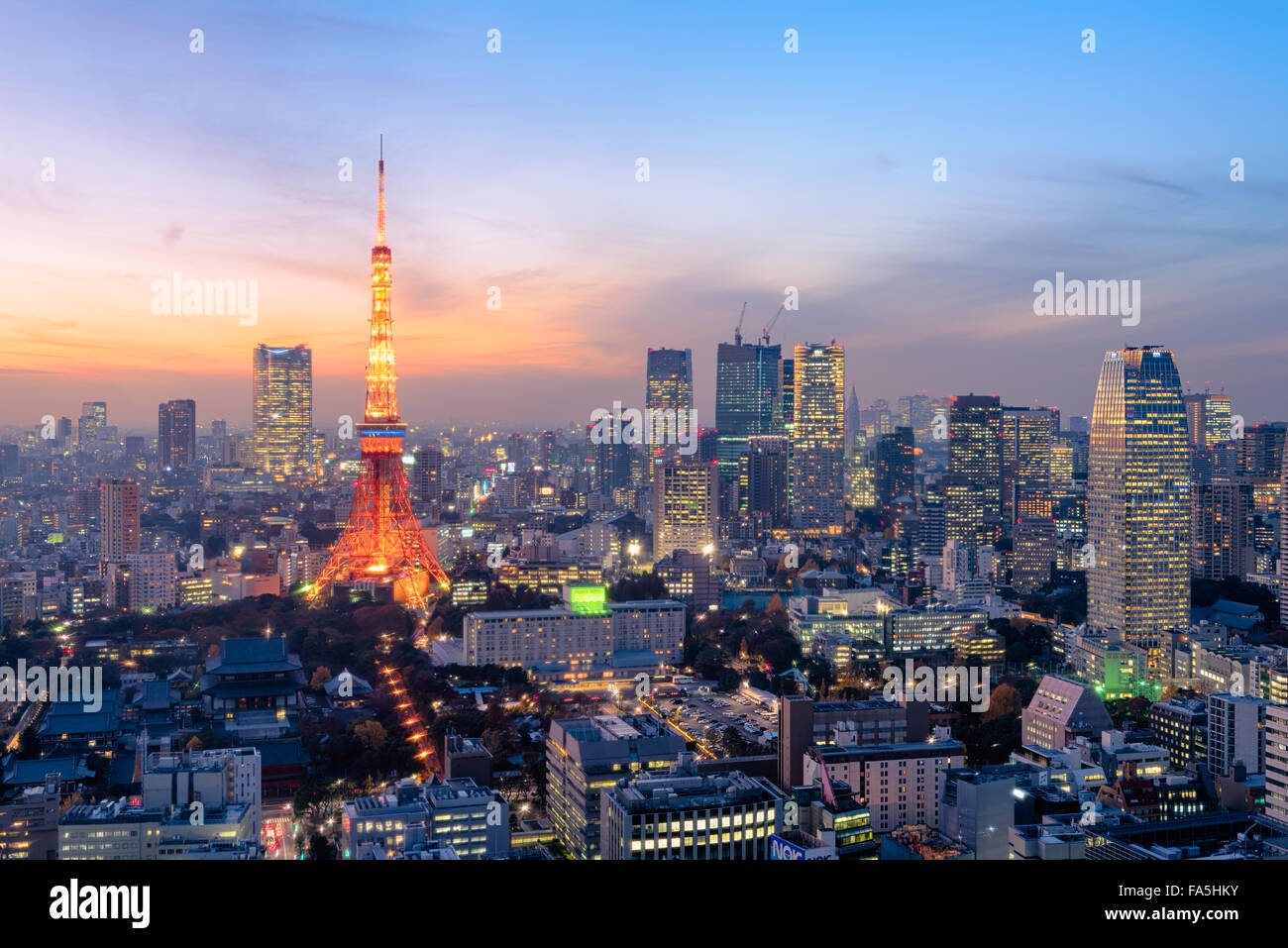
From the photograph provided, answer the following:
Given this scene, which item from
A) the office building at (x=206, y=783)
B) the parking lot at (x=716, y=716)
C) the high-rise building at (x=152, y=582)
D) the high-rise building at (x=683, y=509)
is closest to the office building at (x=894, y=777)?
the parking lot at (x=716, y=716)

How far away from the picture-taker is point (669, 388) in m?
33.7

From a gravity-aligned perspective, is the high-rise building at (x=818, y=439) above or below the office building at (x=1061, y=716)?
above

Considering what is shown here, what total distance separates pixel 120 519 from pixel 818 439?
19.0 m

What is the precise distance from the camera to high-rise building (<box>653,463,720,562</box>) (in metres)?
23.0

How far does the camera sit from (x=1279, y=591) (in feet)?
50.8

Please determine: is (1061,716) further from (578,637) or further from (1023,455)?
(1023,455)

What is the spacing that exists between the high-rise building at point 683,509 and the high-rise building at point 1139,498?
9.08 metres

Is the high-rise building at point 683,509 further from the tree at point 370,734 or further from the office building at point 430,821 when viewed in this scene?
the office building at point 430,821

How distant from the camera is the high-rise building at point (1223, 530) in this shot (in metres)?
19.1

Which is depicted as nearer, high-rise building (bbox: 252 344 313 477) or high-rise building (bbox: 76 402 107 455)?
high-rise building (bbox: 252 344 313 477)

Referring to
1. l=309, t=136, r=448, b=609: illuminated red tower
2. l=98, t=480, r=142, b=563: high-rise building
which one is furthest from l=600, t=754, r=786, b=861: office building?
l=98, t=480, r=142, b=563: high-rise building

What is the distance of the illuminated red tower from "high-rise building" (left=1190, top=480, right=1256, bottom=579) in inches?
500

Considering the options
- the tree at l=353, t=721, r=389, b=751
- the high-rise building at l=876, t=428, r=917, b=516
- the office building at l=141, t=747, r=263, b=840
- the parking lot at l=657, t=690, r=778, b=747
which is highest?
the high-rise building at l=876, t=428, r=917, b=516

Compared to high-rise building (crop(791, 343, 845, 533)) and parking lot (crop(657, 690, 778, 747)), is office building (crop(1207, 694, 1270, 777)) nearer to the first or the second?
parking lot (crop(657, 690, 778, 747))
